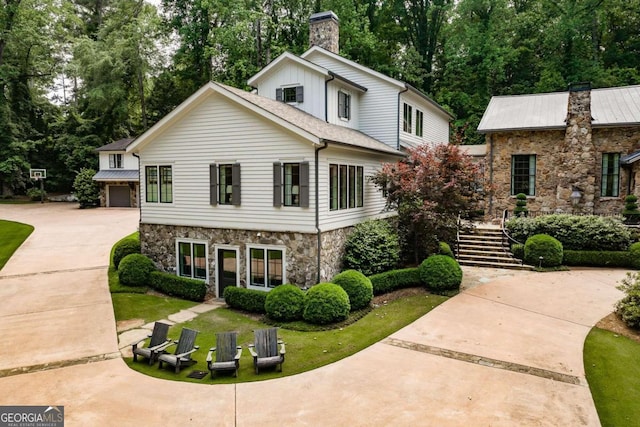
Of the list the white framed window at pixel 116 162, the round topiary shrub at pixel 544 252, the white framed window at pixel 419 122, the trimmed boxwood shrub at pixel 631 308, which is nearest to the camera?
the trimmed boxwood shrub at pixel 631 308

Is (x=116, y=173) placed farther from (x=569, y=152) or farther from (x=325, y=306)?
(x=569, y=152)

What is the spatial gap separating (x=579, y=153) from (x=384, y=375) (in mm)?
18058

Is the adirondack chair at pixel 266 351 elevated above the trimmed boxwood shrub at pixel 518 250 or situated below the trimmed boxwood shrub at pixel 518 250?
below

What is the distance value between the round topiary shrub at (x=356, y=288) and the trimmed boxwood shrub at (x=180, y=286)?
4.94 metres

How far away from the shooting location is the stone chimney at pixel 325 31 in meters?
21.6

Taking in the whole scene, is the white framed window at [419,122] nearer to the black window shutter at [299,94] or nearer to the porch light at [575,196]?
the black window shutter at [299,94]

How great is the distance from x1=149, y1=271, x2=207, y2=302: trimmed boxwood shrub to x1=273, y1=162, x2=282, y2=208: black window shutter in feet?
13.1

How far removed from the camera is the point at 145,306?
13.6 metres

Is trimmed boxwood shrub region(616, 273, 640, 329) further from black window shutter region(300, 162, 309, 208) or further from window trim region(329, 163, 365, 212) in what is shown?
black window shutter region(300, 162, 309, 208)

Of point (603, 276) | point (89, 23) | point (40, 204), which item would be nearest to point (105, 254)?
point (603, 276)

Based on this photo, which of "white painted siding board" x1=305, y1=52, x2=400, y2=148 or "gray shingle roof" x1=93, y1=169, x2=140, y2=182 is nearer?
"white painted siding board" x1=305, y1=52, x2=400, y2=148

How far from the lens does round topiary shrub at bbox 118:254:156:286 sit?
1541 centimetres

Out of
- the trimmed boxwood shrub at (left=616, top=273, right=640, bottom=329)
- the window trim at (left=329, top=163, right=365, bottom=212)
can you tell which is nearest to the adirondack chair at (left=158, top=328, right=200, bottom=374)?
the window trim at (left=329, top=163, right=365, bottom=212)

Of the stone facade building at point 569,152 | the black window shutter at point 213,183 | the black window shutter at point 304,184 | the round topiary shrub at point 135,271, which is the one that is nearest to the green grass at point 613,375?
the black window shutter at point 304,184
